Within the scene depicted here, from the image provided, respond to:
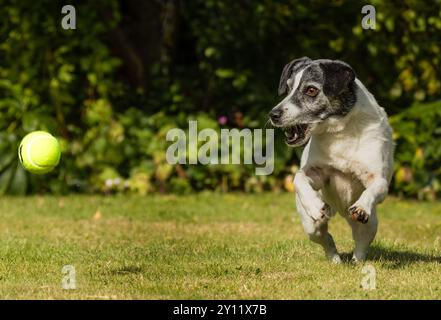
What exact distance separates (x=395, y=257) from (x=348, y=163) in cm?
102

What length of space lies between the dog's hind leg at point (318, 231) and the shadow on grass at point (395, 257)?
0.13m

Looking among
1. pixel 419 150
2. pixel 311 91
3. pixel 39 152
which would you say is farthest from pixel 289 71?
pixel 419 150

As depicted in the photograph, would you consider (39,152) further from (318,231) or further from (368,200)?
(368,200)

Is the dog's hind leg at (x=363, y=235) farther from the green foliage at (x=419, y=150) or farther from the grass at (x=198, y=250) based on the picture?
the green foliage at (x=419, y=150)

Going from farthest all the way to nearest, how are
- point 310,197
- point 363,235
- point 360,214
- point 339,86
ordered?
point 363,235 < point 339,86 < point 310,197 < point 360,214

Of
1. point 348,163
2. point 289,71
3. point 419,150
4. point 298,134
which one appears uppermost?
point 289,71

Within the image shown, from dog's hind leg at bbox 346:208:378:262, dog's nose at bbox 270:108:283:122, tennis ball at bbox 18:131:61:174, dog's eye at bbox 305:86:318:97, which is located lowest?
dog's hind leg at bbox 346:208:378:262

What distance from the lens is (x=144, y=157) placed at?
37.8ft

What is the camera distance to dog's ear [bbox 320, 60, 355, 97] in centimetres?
602

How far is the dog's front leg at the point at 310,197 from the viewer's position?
579 centimetres

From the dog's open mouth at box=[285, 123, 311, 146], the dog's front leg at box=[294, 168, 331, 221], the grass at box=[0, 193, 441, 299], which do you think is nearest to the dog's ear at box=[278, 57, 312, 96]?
the dog's open mouth at box=[285, 123, 311, 146]

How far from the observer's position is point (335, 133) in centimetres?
609

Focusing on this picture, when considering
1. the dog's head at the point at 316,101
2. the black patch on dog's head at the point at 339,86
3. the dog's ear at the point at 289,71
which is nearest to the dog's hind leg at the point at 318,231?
the dog's head at the point at 316,101

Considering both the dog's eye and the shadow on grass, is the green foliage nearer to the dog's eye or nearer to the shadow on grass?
the shadow on grass
